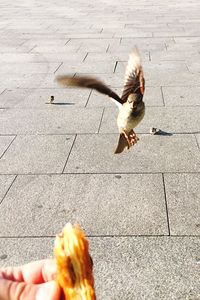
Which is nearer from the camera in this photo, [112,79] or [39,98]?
[39,98]

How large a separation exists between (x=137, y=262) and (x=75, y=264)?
2293 millimetres

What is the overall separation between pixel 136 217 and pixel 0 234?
56.7 inches

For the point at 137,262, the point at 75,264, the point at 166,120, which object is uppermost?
the point at 75,264

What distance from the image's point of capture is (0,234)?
15.0ft

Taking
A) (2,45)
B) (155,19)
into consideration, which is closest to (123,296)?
(2,45)

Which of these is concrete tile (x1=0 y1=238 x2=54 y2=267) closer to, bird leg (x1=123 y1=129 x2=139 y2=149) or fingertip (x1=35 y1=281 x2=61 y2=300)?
fingertip (x1=35 y1=281 x2=61 y2=300)

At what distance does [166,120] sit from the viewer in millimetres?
7062

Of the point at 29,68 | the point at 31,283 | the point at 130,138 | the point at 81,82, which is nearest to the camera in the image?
the point at 81,82

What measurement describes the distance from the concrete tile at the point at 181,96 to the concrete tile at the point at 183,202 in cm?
255

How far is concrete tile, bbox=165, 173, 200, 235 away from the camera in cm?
452

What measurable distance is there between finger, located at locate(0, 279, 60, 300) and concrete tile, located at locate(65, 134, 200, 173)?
11.1ft

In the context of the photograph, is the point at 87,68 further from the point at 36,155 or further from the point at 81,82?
the point at 81,82

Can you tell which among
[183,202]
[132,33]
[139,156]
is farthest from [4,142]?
[132,33]

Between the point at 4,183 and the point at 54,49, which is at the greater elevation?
the point at 4,183
